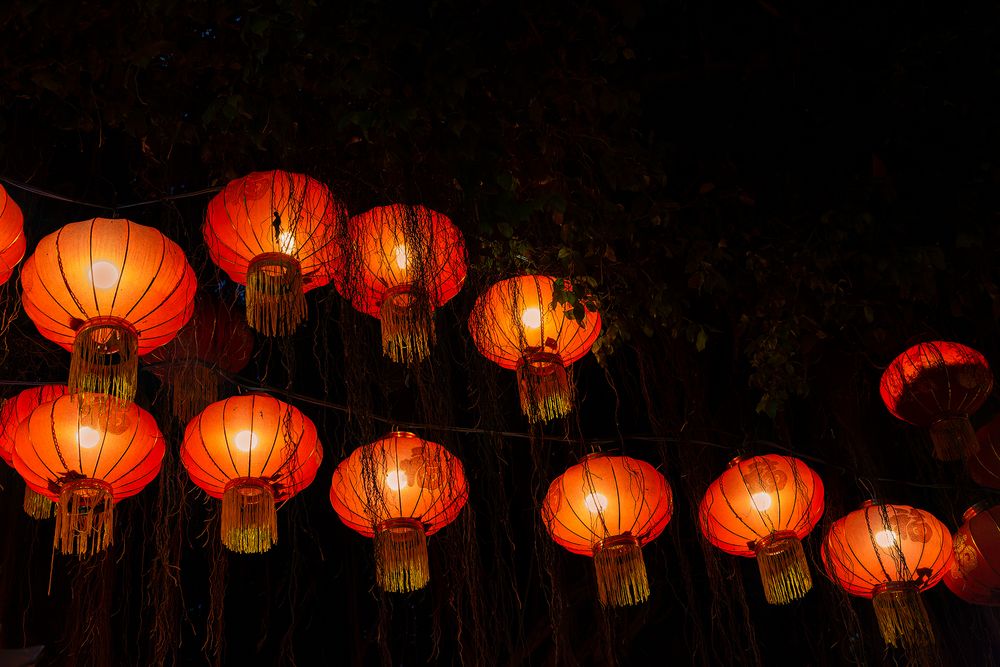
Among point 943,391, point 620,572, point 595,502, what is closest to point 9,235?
point 595,502

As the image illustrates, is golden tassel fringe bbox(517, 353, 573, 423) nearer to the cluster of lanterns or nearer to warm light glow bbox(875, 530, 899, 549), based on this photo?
the cluster of lanterns

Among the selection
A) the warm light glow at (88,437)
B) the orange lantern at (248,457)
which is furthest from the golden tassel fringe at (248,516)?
the warm light glow at (88,437)

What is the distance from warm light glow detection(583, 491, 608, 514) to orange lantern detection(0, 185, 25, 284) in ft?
5.73

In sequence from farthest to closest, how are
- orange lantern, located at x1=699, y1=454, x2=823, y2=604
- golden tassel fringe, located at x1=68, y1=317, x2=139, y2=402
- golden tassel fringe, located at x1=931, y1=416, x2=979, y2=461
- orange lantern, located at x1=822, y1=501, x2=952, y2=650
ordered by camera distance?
1. golden tassel fringe, located at x1=931, y1=416, x2=979, y2=461
2. orange lantern, located at x1=822, y1=501, x2=952, y2=650
3. orange lantern, located at x1=699, y1=454, x2=823, y2=604
4. golden tassel fringe, located at x1=68, y1=317, x2=139, y2=402

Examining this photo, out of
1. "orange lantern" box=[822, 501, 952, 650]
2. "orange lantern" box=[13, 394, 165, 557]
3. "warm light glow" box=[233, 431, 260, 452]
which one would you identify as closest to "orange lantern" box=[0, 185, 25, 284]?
"orange lantern" box=[13, 394, 165, 557]

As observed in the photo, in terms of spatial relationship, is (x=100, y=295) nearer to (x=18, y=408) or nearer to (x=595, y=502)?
(x=18, y=408)

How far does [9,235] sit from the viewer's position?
281 cm

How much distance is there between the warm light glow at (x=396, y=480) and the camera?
295 cm

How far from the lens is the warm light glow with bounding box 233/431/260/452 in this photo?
2.87m

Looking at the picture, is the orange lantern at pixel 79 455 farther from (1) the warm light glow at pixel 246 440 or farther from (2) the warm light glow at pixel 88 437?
(1) the warm light glow at pixel 246 440

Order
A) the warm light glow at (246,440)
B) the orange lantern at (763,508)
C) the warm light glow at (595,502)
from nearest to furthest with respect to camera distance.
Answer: the warm light glow at (246,440) → the warm light glow at (595,502) → the orange lantern at (763,508)

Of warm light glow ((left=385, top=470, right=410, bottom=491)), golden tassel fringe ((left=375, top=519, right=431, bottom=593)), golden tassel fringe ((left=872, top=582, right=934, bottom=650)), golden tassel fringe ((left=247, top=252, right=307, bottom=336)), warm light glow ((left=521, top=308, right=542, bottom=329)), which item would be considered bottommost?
golden tassel fringe ((left=872, top=582, right=934, bottom=650))

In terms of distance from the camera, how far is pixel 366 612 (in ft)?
17.0

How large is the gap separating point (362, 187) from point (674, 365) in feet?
4.40
